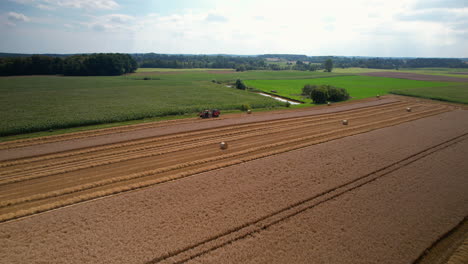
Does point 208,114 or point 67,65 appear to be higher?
point 67,65

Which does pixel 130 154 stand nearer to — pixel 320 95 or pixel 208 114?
pixel 208 114

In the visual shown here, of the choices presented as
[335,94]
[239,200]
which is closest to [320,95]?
[335,94]

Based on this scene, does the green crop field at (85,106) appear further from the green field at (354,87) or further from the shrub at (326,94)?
the green field at (354,87)

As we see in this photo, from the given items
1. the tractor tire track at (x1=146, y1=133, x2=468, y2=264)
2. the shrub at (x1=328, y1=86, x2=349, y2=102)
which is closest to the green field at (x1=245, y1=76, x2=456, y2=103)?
the shrub at (x1=328, y1=86, x2=349, y2=102)

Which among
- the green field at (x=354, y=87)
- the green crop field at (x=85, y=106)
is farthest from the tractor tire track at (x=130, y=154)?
the green field at (x=354, y=87)

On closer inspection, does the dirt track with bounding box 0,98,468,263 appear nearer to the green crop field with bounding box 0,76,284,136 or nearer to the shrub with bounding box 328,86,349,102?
the green crop field with bounding box 0,76,284,136

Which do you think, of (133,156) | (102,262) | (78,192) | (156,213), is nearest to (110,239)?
(102,262)
